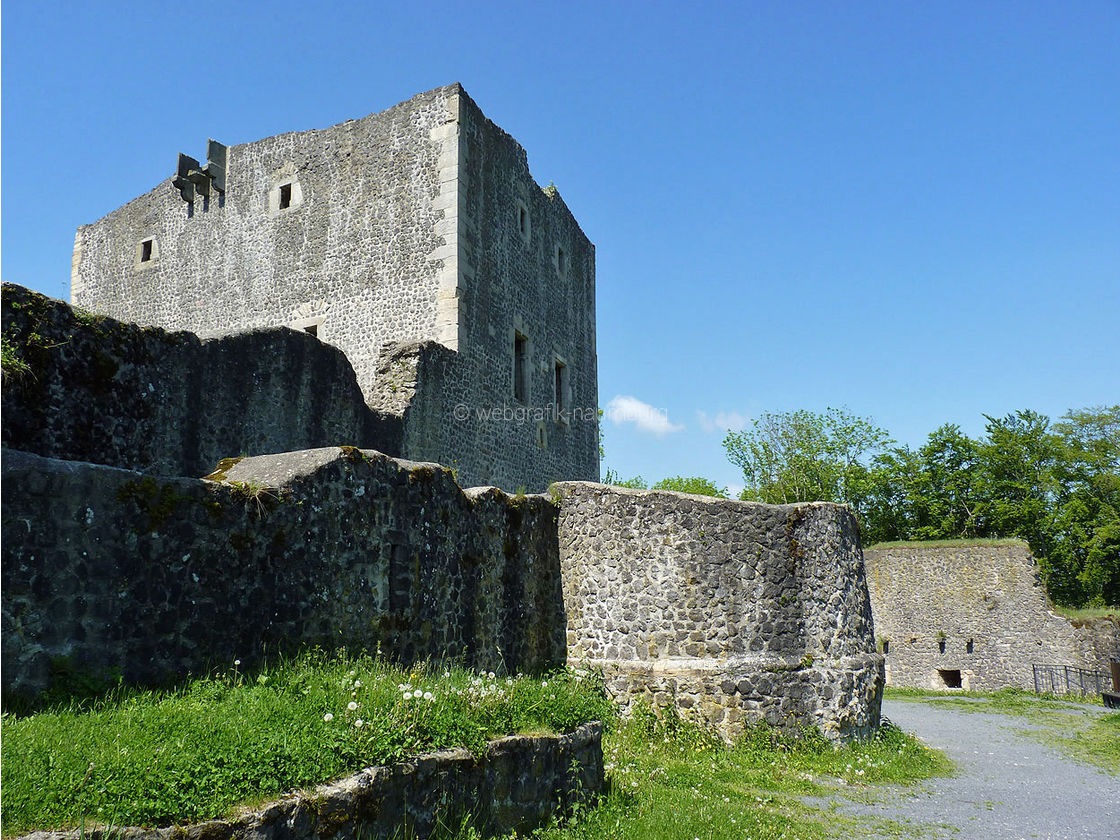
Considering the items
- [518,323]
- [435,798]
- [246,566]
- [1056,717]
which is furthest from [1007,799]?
[518,323]

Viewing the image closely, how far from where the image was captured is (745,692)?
952cm

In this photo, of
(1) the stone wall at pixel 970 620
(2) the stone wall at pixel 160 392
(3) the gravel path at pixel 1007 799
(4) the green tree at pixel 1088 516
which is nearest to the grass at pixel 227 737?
(2) the stone wall at pixel 160 392

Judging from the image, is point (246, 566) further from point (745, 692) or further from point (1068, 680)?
point (1068, 680)

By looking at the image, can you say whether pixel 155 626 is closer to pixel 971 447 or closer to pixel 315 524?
pixel 315 524

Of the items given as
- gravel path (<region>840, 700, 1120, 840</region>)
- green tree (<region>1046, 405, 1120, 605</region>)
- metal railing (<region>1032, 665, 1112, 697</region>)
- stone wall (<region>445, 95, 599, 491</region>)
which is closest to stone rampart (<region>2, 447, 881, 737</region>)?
gravel path (<region>840, 700, 1120, 840</region>)

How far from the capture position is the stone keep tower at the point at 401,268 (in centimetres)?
1611

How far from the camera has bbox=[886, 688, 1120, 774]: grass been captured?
40.9ft

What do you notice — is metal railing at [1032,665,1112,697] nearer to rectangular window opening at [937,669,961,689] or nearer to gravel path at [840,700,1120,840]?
rectangular window opening at [937,669,961,689]

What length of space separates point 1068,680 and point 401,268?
21.8 meters

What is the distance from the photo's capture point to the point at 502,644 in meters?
8.86

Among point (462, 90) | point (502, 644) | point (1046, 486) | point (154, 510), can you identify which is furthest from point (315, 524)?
point (1046, 486)

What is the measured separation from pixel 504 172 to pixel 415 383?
7189 millimetres

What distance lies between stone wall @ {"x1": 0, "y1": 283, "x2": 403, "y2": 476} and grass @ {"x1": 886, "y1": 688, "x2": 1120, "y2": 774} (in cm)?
1140

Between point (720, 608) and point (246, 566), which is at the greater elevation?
point (246, 566)
